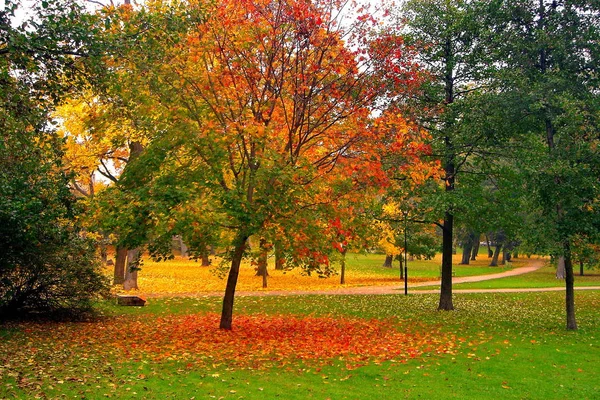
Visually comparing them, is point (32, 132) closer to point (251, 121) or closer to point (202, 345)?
point (251, 121)

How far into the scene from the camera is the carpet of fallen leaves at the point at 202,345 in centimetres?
915

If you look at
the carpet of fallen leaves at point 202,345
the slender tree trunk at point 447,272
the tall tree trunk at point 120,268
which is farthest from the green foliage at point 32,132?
the tall tree trunk at point 120,268

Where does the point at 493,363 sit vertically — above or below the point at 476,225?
below

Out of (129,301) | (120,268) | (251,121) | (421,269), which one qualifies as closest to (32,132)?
(251,121)

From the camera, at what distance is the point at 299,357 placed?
34.6 feet

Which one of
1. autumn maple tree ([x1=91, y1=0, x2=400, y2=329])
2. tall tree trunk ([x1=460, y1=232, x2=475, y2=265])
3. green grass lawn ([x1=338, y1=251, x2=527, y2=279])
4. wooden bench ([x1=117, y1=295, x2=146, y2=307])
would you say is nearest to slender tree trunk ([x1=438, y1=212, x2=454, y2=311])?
autumn maple tree ([x1=91, y1=0, x2=400, y2=329])

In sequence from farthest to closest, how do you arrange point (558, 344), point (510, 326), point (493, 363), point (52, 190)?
point (510, 326)
point (558, 344)
point (493, 363)
point (52, 190)

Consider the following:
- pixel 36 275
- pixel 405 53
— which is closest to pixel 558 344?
pixel 405 53

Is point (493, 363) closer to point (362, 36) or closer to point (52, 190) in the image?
point (362, 36)

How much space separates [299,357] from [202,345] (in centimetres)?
234

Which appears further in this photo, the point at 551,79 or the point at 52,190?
the point at 551,79

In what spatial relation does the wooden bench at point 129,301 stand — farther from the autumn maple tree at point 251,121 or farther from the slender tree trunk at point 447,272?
the slender tree trunk at point 447,272

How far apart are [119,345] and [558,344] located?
33.9ft

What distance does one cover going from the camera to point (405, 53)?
13.1 meters
